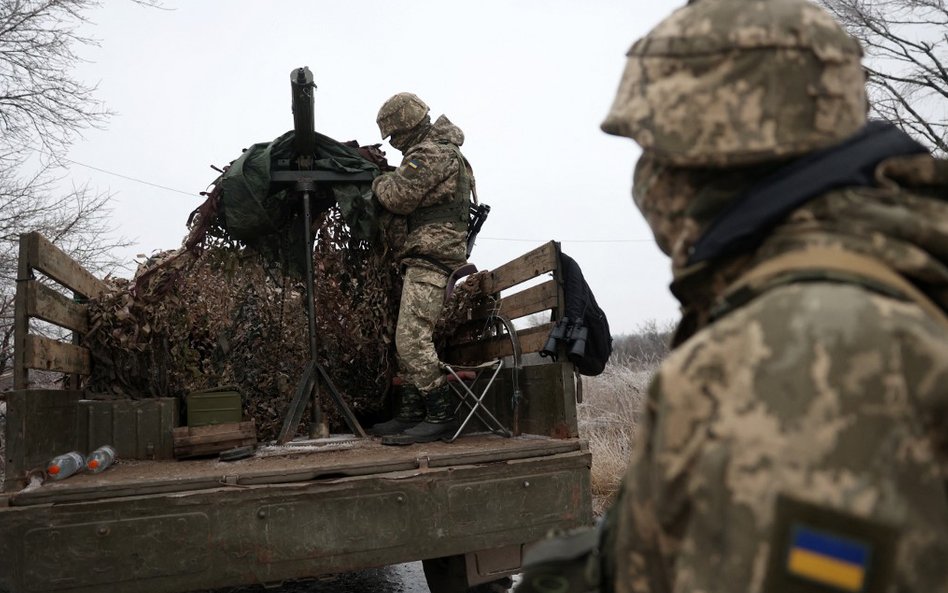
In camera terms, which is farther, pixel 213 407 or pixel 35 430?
pixel 213 407

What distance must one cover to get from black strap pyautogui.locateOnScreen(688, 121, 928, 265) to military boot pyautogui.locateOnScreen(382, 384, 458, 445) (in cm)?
310

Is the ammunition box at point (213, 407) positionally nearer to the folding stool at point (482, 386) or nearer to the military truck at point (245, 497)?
the military truck at point (245, 497)

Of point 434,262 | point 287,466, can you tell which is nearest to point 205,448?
point 287,466

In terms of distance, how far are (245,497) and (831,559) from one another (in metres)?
2.45

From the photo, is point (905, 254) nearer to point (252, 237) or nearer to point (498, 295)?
point (498, 295)

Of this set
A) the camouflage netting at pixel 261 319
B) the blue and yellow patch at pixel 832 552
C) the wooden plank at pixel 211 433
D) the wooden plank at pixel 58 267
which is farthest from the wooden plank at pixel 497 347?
the blue and yellow patch at pixel 832 552

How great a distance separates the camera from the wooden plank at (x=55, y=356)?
3.20 meters

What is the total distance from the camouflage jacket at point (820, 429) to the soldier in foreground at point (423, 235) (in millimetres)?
3207

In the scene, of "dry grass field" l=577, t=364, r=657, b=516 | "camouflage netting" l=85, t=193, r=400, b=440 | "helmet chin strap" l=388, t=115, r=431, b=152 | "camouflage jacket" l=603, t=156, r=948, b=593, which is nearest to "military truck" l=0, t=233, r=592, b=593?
"camouflage netting" l=85, t=193, r=400, b=440

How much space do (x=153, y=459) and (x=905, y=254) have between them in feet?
11.8

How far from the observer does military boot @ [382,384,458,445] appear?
4.11 metres

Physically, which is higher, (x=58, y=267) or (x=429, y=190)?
(x=429, y=190)

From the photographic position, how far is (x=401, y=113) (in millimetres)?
4363

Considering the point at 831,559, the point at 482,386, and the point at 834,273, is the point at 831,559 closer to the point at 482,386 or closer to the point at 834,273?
the point at 834,273
